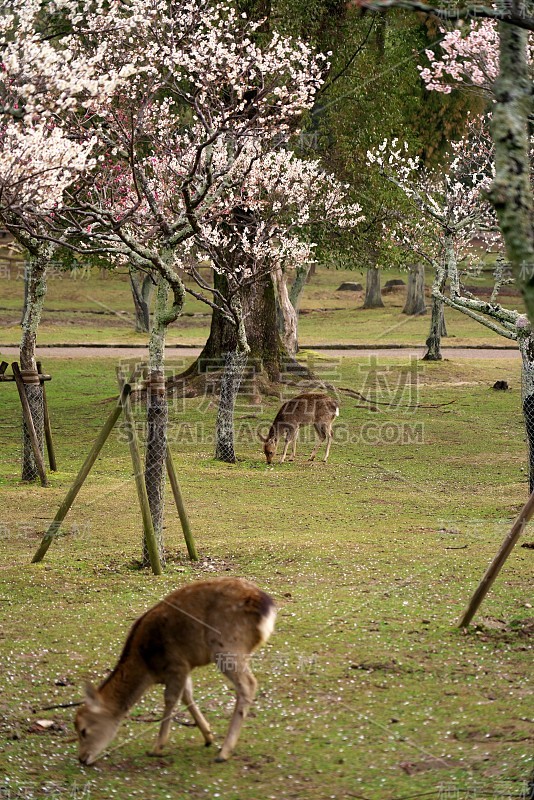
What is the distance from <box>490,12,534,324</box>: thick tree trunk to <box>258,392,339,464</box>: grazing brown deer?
14.9m

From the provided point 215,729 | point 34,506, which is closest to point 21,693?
point 215,729

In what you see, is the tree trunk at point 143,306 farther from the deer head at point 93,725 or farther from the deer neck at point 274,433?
the deer head at point 93,725

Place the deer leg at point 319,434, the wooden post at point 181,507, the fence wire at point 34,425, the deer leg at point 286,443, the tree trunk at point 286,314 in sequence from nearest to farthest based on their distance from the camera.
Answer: the wooden post at point 181,507 < the fence wire at point 34,425 < the deer leg at point 286,443 < the deer leg at point 319,434 < the tree trunk at point 286,314

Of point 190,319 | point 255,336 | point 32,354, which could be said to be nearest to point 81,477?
point 32,354

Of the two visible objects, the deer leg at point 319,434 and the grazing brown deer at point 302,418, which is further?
the deer leg at point 319,434

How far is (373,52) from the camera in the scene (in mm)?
30859

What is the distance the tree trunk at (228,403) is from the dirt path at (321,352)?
55.3 ft

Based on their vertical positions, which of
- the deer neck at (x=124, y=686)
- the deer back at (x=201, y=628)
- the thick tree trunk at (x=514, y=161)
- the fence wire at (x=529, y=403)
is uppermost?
the thick tree trunk at (x=514, y=161)

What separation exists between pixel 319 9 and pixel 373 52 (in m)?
4.84

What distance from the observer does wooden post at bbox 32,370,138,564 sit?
11633 mm

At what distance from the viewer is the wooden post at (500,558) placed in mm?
9039

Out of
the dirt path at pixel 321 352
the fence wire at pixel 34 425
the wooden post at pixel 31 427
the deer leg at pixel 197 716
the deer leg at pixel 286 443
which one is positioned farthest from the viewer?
the dirt path at pixel 321 352

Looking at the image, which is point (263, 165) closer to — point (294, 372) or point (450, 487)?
point (294, 372)

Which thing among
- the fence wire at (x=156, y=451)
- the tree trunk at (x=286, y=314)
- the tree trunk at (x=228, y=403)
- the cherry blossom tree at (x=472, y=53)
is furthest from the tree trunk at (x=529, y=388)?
the tree trunk at (x=286, y=314)
